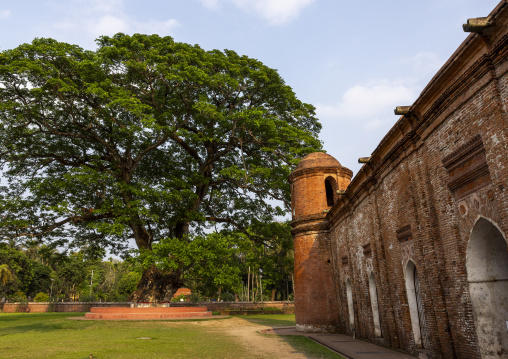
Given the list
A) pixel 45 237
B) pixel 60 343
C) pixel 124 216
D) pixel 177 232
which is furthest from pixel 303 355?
pixel 45 237

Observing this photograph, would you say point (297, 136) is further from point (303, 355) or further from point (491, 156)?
point (491, 156)

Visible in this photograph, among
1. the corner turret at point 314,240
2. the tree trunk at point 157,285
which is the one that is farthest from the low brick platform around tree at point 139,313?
the corner turret at point 314,240

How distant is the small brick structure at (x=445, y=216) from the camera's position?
17.9 feet

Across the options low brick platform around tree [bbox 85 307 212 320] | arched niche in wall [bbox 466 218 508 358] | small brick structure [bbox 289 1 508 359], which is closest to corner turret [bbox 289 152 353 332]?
small brick structure [bbox 289 1 508 359]

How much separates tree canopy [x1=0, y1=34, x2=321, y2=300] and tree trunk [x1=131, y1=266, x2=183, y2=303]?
7cm

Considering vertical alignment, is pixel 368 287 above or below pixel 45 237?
below

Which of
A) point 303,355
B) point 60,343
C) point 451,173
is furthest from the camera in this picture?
point 60,343

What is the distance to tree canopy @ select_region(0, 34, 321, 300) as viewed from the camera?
18.9m

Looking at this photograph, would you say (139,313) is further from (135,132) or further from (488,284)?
(488,284)

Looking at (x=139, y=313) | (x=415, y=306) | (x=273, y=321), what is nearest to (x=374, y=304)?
(x=415, y=306)

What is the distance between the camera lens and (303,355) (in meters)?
9.20

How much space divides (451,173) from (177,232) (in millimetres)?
19055

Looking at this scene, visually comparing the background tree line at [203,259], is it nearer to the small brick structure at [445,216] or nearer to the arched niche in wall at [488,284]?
the small brick structure at [445,216]

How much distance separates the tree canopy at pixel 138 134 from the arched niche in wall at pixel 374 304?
1013 cm
